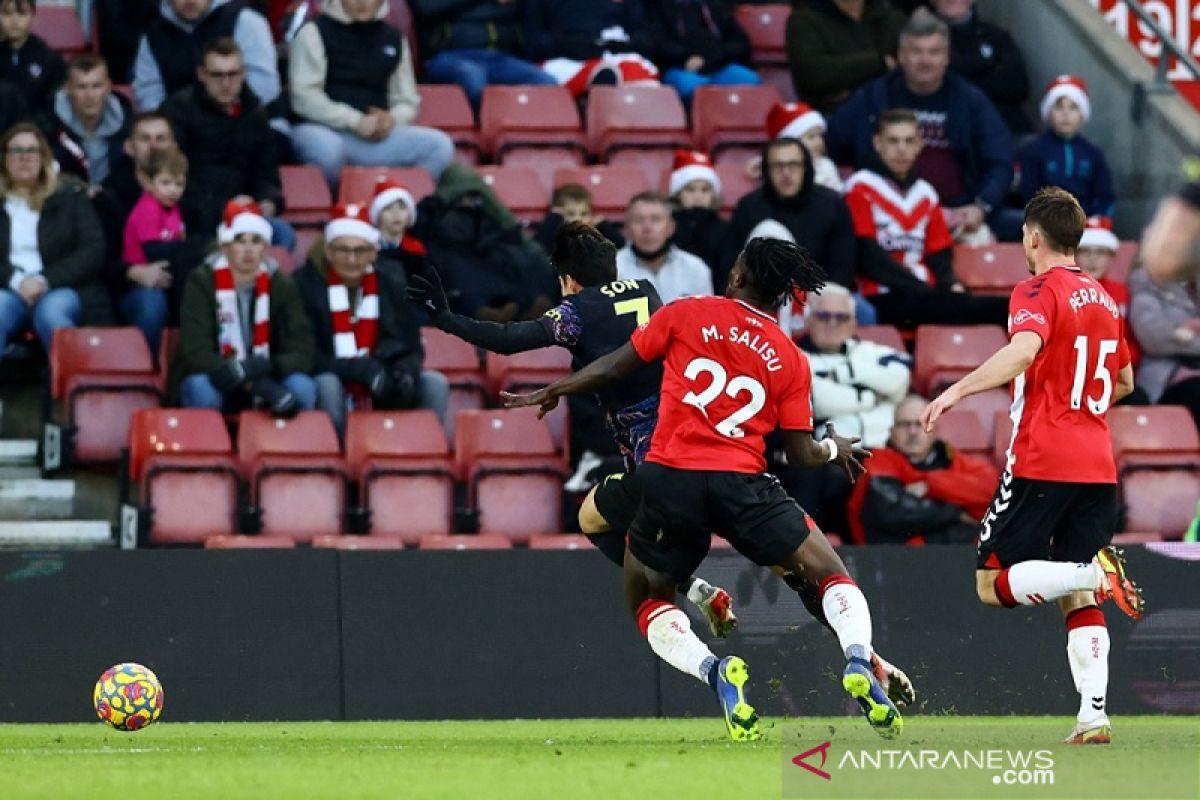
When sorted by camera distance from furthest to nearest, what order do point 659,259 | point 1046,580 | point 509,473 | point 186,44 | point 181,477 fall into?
point 186,44 → point 659,259 → point 509,473 → point 181,477 → point 1046,580

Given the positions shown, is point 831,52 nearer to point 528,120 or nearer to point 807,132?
point 807,132

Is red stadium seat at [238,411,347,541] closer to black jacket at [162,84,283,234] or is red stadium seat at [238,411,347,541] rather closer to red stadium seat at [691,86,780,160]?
black jacket at [162,84,283,234]

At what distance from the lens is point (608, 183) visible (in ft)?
50.3

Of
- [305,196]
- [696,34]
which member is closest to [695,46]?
[696,34]

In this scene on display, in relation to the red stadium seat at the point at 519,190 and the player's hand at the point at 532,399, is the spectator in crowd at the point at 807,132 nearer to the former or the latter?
the red stadium seat at the point at 519,190

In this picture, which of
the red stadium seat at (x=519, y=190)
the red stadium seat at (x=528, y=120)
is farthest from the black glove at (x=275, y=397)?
the red stadium seat at (x=528, y=120)

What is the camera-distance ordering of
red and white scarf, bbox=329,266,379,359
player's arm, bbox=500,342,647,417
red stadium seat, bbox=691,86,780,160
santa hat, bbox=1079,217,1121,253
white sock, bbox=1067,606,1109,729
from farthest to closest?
red stadium seat, bbox=691,86,780,160
santa hat, bbox=1079,217,1121,253
red and white scarf, bbox=329,266,379,359
white sock, bbox=1067,606,1109,729
player's arm, bbox=500,342,647,417

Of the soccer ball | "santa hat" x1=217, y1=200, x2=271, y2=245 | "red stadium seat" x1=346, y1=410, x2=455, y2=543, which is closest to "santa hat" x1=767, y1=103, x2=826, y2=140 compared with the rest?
"red stadium seat" x1=346, y1=410, x2=455, y2=543

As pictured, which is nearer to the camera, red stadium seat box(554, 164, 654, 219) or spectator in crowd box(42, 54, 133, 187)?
spectator in crowd box(42, 54, 133, 187)

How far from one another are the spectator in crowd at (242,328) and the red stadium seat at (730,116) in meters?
3.65

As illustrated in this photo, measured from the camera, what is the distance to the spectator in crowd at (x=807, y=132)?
15227mm

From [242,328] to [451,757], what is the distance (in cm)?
510

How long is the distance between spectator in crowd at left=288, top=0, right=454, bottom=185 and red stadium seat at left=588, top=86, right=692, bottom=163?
3.87 ft

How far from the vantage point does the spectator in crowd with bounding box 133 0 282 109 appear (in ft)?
49.9
